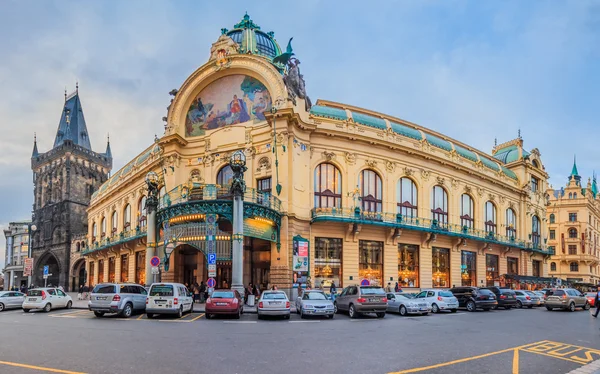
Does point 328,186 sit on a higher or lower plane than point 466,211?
higher

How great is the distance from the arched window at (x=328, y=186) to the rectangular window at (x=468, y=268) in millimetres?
16298

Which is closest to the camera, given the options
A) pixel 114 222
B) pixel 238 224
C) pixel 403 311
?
pixel 403 311

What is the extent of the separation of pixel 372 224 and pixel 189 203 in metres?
13.8

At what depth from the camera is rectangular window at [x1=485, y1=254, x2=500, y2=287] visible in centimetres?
4651

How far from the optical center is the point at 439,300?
1016 inches

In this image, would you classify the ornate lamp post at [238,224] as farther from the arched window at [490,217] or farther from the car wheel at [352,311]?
the arched window at [490,217]

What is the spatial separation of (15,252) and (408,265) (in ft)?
377

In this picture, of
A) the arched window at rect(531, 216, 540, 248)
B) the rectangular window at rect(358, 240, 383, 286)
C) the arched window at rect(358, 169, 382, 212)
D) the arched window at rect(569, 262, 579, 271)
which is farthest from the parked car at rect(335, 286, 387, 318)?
the arched window at rect(569, 262, 579, 271)

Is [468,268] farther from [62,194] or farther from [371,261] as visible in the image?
[62,194]

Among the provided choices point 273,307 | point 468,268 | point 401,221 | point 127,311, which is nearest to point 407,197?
point 401,221

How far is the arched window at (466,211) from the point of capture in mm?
44234

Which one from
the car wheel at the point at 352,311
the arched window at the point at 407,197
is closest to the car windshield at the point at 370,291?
Result: the car wheel at the point at 352,311

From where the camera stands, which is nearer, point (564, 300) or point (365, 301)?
point (365, 301)

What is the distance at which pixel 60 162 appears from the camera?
78.4 meters
